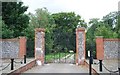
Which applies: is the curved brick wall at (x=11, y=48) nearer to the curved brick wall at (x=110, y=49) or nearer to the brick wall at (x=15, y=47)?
the brick wall at (x=15, y=47)

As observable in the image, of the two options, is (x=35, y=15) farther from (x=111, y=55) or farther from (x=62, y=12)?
(x=111, y=55)

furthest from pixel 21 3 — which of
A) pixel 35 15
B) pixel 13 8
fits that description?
pixel 35 15

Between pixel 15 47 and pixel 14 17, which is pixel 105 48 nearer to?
pixel 15 47

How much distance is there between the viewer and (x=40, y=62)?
81.2ft

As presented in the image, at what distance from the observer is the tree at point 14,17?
31.2 m

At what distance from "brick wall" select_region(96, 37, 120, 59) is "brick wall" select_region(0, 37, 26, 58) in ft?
19.8

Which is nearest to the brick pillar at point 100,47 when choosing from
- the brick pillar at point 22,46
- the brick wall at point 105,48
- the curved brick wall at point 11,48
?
the brick wall at point 105,48

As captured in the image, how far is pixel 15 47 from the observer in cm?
2566

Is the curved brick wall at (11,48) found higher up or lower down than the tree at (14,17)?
lower down

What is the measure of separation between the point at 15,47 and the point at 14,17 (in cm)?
665

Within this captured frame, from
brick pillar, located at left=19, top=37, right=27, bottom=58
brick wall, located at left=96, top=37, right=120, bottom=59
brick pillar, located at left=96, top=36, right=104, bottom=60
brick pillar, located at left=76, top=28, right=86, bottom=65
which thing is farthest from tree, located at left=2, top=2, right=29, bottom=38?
brick wall, located at left=96, top=37, right=120, bottom=59

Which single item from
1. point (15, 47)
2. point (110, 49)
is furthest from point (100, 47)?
point (15, 47)

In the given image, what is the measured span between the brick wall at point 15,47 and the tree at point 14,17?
4.36 m

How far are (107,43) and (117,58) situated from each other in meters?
1.43
